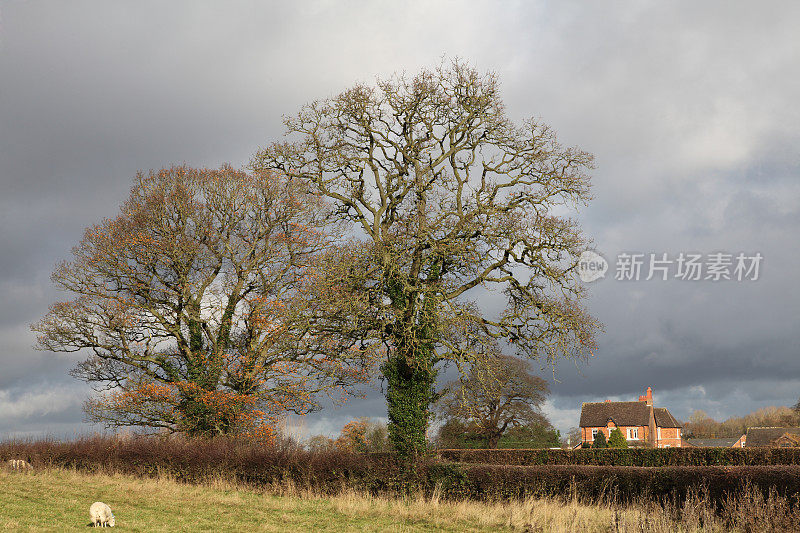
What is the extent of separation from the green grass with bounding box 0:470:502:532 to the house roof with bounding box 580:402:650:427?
63.0 m

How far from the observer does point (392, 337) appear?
20484 mm

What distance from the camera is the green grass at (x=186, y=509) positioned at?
13000 mm

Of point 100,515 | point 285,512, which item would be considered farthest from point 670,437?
point 100,515

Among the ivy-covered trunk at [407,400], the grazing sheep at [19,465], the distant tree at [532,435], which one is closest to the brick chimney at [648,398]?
the distant tree at [532,435]

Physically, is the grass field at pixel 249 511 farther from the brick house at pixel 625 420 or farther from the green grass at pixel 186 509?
the brick house at pixel 625 420

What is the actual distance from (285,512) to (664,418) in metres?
75.3

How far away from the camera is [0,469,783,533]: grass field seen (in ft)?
40.1

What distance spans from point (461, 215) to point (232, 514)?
11.9 meters

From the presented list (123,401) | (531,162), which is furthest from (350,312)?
(123,401)

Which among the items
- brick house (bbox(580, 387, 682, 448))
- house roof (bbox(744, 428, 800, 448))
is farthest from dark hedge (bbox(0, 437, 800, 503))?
house roof (bbox(744, 428, 800, 448))

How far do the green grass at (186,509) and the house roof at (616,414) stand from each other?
63017 millimetres

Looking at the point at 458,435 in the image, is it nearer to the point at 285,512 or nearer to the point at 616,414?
the point at 616,414

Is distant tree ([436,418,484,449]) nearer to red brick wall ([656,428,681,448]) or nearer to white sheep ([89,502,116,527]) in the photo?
red brick wall ([656,428,681,448])

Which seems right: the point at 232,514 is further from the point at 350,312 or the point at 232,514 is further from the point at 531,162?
the point at 531,162
